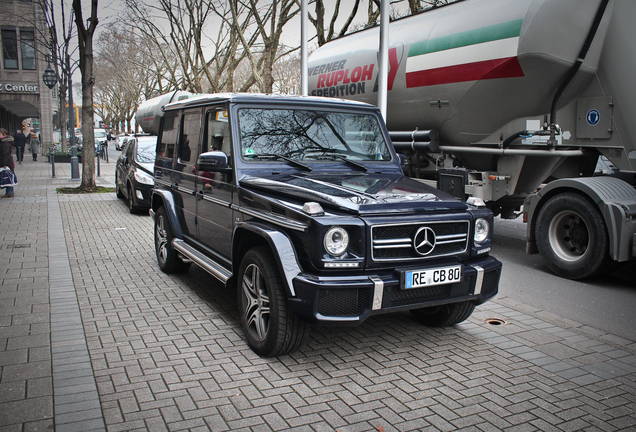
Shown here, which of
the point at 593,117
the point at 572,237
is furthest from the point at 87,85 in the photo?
the point at 572,237

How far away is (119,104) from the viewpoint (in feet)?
234

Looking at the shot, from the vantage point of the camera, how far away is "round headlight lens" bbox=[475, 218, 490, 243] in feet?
14.5

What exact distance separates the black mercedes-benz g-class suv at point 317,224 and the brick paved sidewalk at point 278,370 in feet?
1.27

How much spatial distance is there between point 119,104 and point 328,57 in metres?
65.6

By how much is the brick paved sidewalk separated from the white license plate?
692 mm

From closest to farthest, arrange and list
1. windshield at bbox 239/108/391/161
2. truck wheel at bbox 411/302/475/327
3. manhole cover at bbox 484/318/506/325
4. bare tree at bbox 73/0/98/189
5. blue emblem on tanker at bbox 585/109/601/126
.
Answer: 1. truck wheel at bbox 411/302/475/327
2. windshield at bbox 239/108/391/161
3. manhole cover at bbox 484/318/506/325
4. blue emblem on tanker at bbox 585/109/601/126
5. bare tree at bbox 73/0/98/189

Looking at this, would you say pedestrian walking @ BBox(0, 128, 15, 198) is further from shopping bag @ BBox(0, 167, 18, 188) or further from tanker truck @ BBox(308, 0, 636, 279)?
tanker truck @ BBox(308, 0, 636, 279)

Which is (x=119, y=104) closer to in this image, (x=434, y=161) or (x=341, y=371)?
(x=434, y=161)

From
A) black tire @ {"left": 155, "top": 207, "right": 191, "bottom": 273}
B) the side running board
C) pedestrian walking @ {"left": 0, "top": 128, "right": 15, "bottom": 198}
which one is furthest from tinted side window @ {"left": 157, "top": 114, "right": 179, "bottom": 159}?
pedestrian walking @ {"left": 0, "top": 128, "right": 15, "bottom": 198}

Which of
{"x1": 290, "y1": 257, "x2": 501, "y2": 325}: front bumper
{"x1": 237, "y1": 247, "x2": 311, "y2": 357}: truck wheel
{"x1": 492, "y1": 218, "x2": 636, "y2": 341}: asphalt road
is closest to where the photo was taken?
{"x1": 290, "y1": 257, "x2": 501, "y2": 325}: front bumper

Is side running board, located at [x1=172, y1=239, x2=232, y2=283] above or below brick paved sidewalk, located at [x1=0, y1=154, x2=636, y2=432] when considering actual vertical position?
above

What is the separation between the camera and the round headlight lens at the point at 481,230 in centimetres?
442

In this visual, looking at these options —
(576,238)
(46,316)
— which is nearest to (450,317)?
(576,238)

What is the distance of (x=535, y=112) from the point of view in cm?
780
